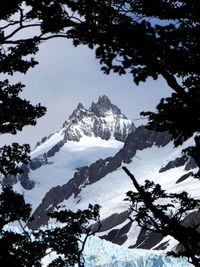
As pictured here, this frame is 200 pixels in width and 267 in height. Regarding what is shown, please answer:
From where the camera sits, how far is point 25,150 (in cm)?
1288

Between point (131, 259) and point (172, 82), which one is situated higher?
point (131, 259)

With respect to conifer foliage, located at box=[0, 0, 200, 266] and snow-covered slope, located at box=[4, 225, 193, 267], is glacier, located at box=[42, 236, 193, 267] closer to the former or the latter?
snow-covered slope, located at box=[4, 225, 193, 267]

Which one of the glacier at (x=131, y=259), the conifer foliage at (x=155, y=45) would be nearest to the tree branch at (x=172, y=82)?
the conifer foliage at (x=155, y=45)

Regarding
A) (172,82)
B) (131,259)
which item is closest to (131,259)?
(131,259)

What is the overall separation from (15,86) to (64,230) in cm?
1109

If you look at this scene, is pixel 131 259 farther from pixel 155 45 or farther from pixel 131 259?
pixel 155 45

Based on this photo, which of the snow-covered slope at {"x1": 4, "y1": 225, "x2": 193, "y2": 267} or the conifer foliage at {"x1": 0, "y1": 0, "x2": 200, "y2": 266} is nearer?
the conifer foliage at {"x1": 0, "y1": 0, "x2": 200, "y2": 266}

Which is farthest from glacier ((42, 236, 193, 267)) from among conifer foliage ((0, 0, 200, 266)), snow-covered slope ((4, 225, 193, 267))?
conifer foliage ((0, 0, 200, 266))

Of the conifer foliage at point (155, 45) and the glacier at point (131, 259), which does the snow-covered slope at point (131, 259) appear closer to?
the glacier at point (131, 259)

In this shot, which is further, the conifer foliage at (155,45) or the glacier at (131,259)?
the glacier at (131,259)

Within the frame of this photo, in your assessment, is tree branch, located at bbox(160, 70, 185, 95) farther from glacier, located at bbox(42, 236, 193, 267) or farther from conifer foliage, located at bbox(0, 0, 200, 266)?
glacier, located at bbox(42, 236, 193, 267)

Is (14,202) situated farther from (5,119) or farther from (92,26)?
(92,26)

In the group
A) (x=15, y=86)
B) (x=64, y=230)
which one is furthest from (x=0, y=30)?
(x=64, y=230)

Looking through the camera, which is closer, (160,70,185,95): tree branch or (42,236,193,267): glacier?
(160,70,185,95): tree branch
